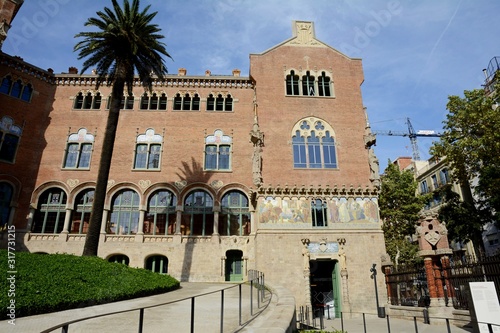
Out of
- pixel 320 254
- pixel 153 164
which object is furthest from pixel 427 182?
pixel 153 164

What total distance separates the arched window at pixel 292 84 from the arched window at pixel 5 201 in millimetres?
23036

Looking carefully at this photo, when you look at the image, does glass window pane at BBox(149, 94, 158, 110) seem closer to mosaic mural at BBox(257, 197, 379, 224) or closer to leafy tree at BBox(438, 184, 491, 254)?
mosaic mural at BBox(257, 197, 379, 224)

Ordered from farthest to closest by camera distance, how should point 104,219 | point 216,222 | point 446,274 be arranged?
1. point 216,222
2. point 104,219
3. point 446,274

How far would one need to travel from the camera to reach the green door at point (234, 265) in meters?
24.6

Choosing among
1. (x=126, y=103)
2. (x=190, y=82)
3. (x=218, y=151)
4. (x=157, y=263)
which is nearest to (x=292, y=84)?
(x=218, y=151)

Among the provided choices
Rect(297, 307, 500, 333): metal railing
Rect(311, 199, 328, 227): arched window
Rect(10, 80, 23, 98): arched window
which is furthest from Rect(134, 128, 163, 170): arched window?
Rect(297, 307, 500, 333): metal railing

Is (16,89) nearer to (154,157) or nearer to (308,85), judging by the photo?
(154,157)

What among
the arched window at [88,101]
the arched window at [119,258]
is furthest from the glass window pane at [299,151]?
the arched window at [88,101]

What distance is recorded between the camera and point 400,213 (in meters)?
30.4

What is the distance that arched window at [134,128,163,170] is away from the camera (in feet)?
89.2

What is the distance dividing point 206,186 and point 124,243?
7322mm

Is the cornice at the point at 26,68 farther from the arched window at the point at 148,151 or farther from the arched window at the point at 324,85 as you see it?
the arched window at the point at 324,85

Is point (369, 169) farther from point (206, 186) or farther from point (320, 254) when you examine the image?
point (206, 186)

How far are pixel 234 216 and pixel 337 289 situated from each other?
9.08 m
